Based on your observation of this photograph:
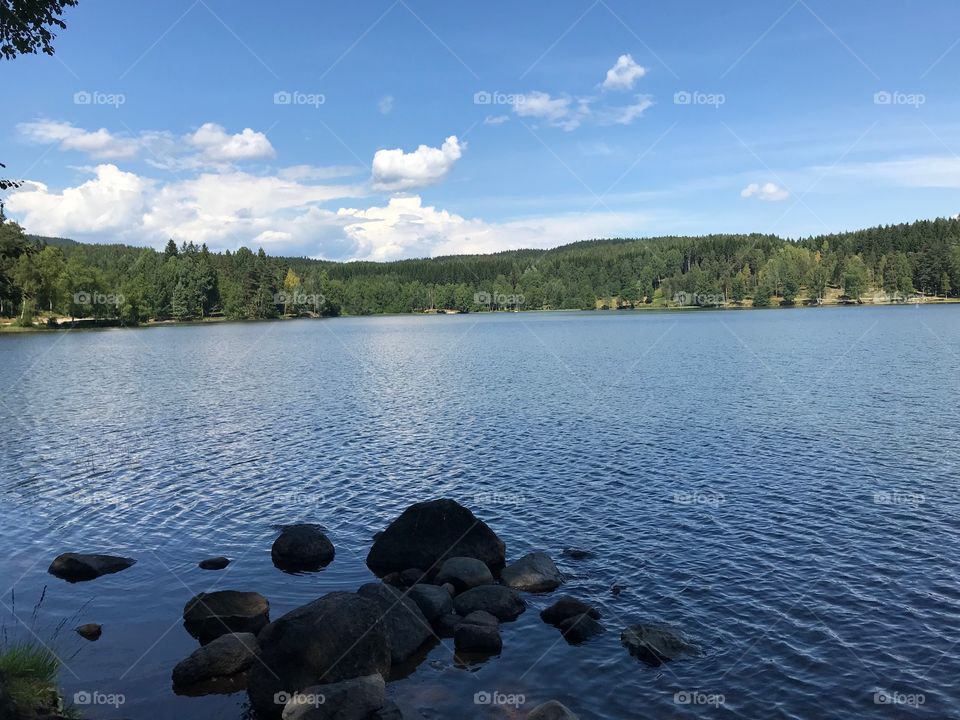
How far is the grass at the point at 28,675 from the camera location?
14.5m

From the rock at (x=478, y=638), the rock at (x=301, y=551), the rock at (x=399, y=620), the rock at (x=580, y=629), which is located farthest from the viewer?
the rock at (x=301, y=551)

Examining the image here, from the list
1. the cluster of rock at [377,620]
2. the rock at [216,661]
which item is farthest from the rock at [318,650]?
the rock at [216,661]

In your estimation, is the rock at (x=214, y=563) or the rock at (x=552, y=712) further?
the rock at (x=214, y=563)

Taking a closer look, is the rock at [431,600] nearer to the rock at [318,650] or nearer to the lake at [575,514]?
the lake at [575,514]

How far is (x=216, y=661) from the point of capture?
58.4ft

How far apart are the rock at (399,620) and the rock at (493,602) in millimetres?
1737

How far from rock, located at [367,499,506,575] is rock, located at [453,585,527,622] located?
9.35ft

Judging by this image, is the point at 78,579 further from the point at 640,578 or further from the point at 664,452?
the point at 664,452

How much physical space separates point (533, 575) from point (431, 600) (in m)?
3.97

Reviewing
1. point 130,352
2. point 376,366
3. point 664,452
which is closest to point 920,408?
point 664,452

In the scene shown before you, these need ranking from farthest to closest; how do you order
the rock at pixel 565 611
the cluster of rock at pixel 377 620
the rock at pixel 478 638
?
the rock at pixel 565 611 < the rock at pixel 478 638 < the cluster of rock at pixel 377 620

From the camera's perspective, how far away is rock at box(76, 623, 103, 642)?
65.0 feet

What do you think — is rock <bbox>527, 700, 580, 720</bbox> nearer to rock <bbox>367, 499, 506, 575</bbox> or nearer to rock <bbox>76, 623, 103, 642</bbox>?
rock <bbox>367, 499, 506, 575</bbox>

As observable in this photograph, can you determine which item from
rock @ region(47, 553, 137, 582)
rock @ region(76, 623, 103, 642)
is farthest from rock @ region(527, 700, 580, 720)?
rock @ region(47, 553, 137, 582)
